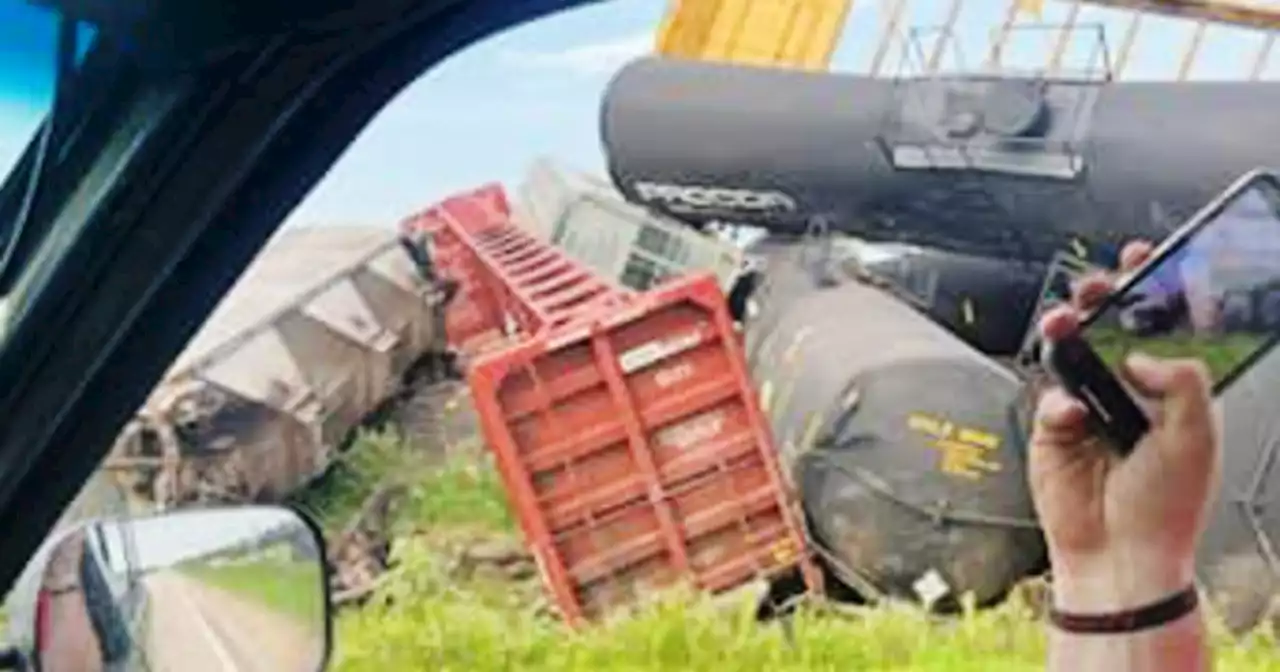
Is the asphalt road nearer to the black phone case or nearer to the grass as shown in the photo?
the grass

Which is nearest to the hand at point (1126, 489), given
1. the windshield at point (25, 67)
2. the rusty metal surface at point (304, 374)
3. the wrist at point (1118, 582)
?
the wrist at point (1118, 582)

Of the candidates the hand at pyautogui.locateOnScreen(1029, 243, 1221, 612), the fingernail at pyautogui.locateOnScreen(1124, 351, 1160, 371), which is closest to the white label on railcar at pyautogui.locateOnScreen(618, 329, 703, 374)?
the hand at pyautogui.locateOnScreen(1029, 243, 1221, 612)

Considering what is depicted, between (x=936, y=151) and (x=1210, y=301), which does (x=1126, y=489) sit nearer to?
(x=1210, y=301)

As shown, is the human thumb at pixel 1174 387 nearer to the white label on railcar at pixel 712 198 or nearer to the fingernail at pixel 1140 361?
the fingernail at pixel 1140 361

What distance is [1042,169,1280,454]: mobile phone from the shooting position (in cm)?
129

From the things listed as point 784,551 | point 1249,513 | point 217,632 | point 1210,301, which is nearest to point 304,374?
point 784,551

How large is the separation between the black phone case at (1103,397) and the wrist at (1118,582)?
0.21ft

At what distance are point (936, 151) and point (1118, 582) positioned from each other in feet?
3.41

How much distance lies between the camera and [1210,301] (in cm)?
145

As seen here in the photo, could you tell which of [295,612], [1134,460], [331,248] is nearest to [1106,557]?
[1134,460]

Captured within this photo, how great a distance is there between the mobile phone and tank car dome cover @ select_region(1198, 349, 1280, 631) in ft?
0.54

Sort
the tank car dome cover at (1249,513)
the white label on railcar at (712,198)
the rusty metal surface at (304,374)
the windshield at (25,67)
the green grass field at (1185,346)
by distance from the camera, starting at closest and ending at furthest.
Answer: the windshield at (25,67) < the green grass field at (1185,346) < the tank car dome cover at (1249,513) < the rusty metal surface at (304,374) < the white label on railcar at (712,198)

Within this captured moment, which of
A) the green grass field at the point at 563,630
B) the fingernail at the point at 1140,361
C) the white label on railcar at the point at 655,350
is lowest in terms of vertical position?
the green grass field at the point at 563,630

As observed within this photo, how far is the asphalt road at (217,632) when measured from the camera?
3.21 feet
